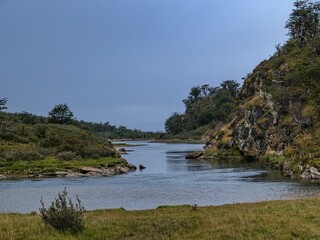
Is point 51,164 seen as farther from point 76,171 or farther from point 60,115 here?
point 60,115

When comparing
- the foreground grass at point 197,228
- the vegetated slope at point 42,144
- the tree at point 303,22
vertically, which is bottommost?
the foreground grass at point 197,228

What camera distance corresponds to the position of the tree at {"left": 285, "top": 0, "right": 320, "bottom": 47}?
138m

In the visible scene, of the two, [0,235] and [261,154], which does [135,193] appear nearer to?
[0,235]

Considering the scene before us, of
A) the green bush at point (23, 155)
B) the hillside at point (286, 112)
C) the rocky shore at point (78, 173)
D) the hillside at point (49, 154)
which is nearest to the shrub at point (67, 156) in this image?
the hillside at point (49, 154)

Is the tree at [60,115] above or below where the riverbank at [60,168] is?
above

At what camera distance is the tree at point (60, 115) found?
172 meters

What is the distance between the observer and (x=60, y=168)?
9188cm

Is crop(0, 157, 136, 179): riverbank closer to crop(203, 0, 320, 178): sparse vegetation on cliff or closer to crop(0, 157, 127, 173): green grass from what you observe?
crop(0, 157, 127, 173): green grass

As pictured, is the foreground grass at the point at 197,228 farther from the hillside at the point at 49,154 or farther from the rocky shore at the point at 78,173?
the hillside at the point at 49,154

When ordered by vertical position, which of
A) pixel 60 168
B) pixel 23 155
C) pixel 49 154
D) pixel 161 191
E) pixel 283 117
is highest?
pixel 283 117

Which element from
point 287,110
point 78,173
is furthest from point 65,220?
point 287,110

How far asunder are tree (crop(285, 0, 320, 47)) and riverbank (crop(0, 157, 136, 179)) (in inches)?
3119

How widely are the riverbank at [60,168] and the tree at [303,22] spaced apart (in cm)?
7922

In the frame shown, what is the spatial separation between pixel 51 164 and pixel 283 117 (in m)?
65.3
